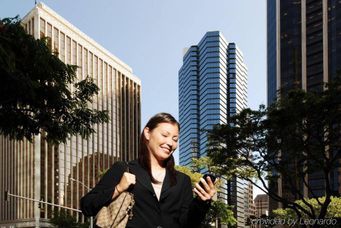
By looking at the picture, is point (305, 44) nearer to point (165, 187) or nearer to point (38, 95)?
point (38, 95)

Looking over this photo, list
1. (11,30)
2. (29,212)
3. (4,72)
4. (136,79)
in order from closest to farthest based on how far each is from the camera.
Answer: (4,72), (11,30), (29,212), (136,79)

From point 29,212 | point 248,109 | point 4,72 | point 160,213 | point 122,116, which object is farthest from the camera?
point 122,116

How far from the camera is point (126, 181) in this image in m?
3.11

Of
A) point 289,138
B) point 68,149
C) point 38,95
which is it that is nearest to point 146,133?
point 38,95

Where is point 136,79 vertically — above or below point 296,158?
above

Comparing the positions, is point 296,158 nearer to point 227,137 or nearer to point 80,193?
point 227,137

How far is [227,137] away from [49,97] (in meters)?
12.2

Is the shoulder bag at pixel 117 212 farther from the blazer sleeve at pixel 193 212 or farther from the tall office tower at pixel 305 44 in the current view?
the tall office tower at pixel 305 44

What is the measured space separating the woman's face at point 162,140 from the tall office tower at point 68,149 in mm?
78680

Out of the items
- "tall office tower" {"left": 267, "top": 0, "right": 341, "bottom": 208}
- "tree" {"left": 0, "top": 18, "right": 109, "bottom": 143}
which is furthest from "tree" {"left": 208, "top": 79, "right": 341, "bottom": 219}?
"tall office tower" {"left": 267, "top": 0, "right": 341, "bottom": 208}

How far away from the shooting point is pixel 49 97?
15977 mm

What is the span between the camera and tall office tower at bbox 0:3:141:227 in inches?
3755

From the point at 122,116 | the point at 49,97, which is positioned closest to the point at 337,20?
the point at 122,116

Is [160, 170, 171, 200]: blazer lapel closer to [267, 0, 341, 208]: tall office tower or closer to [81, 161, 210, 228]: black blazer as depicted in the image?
[81, 161, 210, 228]: black blazer
